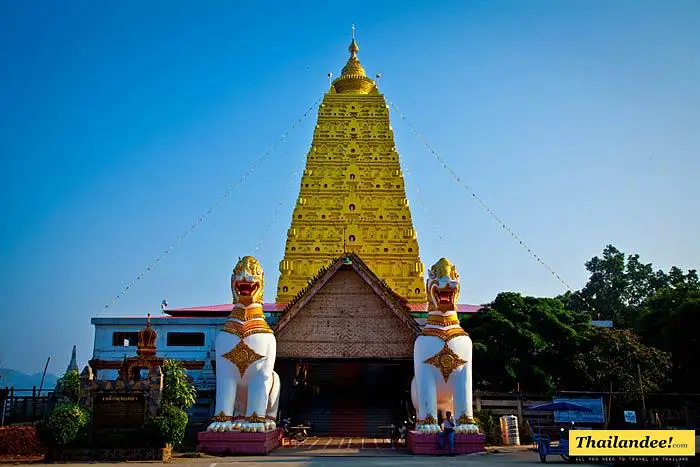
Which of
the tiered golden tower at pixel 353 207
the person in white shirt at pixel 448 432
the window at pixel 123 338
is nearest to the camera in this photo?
the person in white shirt at pixel 448 432

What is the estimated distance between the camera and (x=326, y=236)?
1316 inches

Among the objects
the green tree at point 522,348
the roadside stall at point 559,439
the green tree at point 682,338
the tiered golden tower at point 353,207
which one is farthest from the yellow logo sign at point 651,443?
the tiered golden tower at point 353,207

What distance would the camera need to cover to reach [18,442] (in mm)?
15609

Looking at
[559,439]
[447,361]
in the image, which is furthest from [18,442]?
[559,439]

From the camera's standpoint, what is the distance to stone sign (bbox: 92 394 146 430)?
14.8 metres

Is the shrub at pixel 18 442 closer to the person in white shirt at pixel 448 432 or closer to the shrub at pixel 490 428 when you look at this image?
the person in white shirt at pixel 448 432

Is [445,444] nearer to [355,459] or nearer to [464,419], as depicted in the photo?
[464,419]

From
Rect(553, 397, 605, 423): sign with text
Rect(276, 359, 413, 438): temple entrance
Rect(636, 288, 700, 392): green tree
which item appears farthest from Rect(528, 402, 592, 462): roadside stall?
Rect(636, 288, 700, 392): green tree

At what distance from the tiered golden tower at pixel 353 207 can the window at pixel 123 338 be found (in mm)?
7580

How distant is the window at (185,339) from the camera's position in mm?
26188

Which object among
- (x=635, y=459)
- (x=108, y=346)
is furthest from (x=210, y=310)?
(x=635, y=459)

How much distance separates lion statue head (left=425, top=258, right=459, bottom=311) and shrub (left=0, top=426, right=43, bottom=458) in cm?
975

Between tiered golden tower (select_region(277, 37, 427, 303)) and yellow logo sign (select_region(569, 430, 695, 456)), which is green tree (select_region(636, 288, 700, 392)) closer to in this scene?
tiered golden tower (select_region(277, 37, 427, 303))

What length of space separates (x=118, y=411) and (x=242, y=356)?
3071mm
